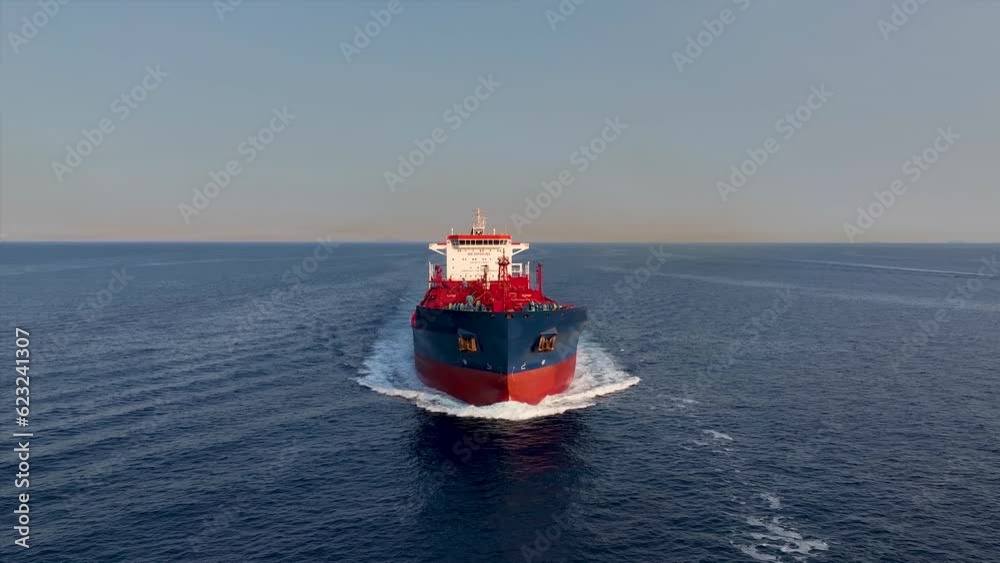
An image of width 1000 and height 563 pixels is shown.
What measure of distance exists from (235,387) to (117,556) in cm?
2840

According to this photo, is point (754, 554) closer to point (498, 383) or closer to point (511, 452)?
point (511, 452)

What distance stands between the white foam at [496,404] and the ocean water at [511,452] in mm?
359

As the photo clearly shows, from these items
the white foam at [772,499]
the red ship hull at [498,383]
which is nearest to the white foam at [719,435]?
the white foam at [772,499]

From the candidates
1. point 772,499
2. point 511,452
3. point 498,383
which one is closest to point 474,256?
point 498,383

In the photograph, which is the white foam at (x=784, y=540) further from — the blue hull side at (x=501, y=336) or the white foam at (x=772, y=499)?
the blue hull side at (x=501, y=336)

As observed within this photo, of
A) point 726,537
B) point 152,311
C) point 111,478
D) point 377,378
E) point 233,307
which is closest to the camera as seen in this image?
point 726,537

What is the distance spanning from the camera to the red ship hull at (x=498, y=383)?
154 ft

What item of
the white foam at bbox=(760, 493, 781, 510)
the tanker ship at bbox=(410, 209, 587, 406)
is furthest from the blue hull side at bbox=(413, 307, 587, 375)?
the white foam at bbox=(760, 493, 781, 510)

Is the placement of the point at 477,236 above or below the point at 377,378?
above

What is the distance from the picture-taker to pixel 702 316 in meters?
103

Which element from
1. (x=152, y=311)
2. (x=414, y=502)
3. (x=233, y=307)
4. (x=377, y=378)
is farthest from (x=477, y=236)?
(x=152, y=311)

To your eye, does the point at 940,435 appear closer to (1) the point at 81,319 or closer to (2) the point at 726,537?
(2) the point at 726,537

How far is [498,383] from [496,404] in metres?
2.29

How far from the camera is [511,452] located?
39.4 m
